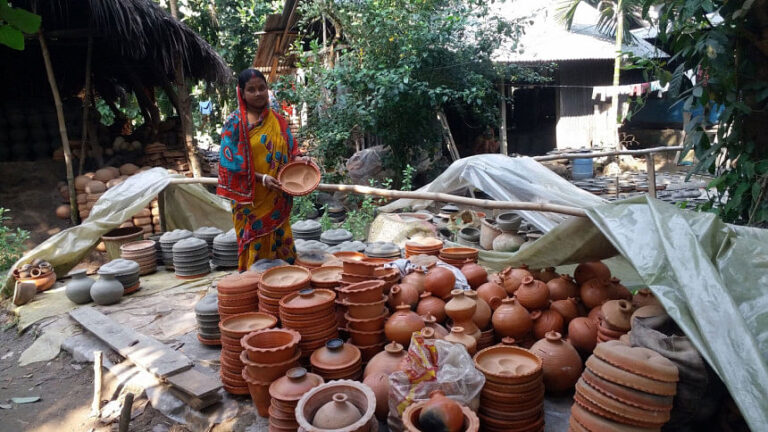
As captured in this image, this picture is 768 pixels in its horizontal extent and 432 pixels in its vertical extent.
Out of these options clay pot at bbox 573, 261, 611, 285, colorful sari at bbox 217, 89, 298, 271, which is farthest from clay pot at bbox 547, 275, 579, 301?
colorful sari at bbox 217, 89, 298, 271

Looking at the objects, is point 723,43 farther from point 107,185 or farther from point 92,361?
point 107,185

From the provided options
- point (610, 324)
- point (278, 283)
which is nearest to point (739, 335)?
point (610, 324)

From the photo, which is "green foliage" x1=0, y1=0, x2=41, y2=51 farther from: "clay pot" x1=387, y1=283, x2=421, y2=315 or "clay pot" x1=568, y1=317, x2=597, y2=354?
"clay pot" x1=568, y1=317, x2=597, y2=354

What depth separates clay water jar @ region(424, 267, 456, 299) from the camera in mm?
2842

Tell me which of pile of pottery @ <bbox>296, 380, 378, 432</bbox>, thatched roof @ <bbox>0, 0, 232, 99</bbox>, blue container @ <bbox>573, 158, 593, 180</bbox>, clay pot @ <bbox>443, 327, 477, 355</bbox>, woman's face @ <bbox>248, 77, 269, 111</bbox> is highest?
thatched roof @ <bbox>0, 0, 232, 99</bbox>

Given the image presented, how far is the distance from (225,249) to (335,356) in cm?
317

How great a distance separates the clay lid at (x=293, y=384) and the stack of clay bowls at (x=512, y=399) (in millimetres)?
778

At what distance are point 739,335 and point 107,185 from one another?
7.93 metres

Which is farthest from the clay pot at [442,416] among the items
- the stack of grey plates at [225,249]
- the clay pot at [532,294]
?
the stack of grey plates at [225,249]

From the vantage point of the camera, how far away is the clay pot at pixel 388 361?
2297mm

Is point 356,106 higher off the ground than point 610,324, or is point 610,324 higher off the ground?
point 356,106

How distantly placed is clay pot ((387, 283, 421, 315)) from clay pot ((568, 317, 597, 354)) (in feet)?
2.89

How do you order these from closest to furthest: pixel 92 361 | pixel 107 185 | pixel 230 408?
pixel 230 408 → pixel 92 361 → pixel 107 185

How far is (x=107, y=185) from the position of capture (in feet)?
24.0
